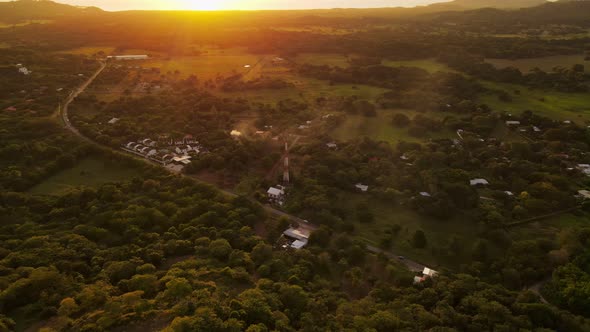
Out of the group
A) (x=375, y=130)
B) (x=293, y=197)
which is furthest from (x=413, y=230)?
(x=375, y=130)

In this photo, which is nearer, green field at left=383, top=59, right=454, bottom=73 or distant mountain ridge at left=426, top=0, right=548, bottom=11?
green field at left=383, top=59, right=454, bottom=73

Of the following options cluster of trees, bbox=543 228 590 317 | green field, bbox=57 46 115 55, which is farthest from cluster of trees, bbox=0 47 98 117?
cluster of trees, bbox=543 228 590 317

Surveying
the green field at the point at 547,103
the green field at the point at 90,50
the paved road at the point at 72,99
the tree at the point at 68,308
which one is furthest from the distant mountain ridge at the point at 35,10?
the green field at the point at 547,103

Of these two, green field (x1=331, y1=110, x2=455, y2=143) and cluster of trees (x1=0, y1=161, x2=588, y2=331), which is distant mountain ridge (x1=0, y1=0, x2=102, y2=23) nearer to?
green field (x1=331, y1=110, x2=455, y2=143)

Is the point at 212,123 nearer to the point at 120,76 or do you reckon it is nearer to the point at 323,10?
the point at 120,76

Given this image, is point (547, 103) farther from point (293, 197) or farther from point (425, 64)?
point (293, 197)

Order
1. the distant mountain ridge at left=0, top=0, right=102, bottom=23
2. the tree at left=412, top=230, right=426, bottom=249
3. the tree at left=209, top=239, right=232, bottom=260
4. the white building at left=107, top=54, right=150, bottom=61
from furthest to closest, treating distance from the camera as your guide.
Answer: the distant mountain ridge at left=0, top=0, right=102, bottom=23
the white building at left=107, top=54, right=150, bottom=61
the tree at left=412, top=230, right=426, bottom=249
the tree at left=209, top=239, right=232, bottom=260
